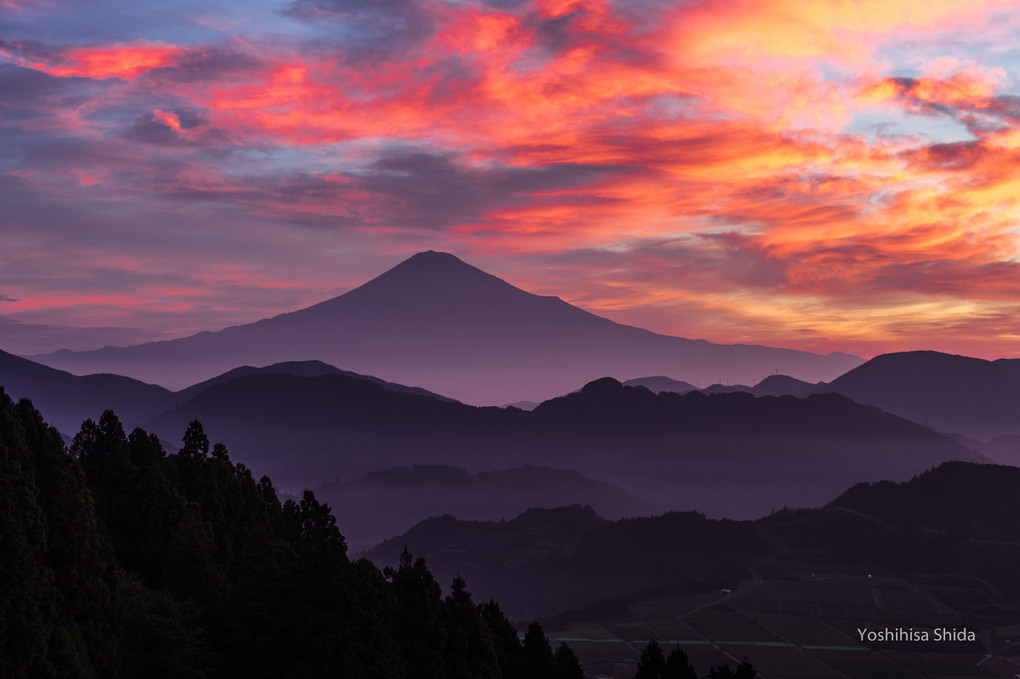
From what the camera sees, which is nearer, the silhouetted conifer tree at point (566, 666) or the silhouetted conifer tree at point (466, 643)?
the silhouetted conifer tree at point (466, 643)

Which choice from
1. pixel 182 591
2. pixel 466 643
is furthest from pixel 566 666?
pixel 182 591

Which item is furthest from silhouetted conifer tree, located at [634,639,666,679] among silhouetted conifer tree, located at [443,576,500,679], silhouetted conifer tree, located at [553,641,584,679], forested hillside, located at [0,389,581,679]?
silhouetted conifer tree, located at [443,576,500,679]

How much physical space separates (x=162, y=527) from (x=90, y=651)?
1831 centimetres

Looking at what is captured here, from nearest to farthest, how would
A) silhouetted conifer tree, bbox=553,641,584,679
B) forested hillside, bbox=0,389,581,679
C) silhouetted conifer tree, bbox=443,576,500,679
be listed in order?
1. forested hillside, bbox=0,389,581,679
2. silhouetted conifer tree, bbox=443,576,500,679
3. silhouetted conifer tree, bbox=553,641,584,679

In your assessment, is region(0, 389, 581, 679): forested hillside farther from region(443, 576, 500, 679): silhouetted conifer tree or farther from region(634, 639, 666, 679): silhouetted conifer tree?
region(634, 639, 666, 679): silhouetted conifer tree

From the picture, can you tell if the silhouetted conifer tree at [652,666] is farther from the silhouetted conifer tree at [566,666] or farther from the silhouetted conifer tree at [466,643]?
the silhouetted conifer tree at [466,643]

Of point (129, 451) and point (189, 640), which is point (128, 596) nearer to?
point (189, 640)

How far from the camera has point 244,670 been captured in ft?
181

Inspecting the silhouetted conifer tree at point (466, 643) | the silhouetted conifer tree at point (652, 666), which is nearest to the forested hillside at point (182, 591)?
the silhouetted conifer tree at point (466, 643)

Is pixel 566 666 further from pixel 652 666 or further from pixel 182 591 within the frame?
pixel 182 591

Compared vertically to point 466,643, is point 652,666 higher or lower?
lower

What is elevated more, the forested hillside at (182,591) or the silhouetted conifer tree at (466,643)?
the forested hillside at (182,591)

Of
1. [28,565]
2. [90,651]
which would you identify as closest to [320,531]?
[90,651]

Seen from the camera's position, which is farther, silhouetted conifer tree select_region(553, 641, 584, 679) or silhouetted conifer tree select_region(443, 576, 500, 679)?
silhouetted conifer tree select_region(553, 641, 584, 679)
